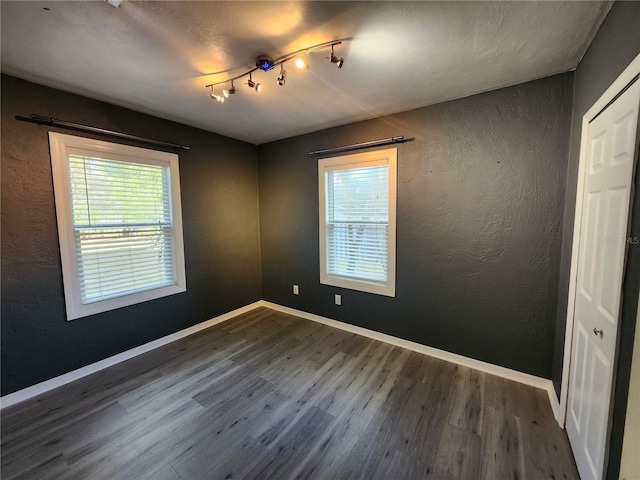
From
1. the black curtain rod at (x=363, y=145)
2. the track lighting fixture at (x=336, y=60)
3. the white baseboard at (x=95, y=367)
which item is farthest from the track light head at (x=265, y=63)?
the white baseboard at (x=95, y=367)

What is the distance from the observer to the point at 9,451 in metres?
1.63

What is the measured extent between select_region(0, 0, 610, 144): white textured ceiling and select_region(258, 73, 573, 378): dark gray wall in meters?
0.27

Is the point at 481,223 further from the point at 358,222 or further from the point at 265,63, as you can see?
the point at 265,63

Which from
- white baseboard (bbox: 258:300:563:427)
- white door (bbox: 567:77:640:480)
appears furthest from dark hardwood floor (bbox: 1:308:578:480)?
white door (bbox: 567:77:640:480)

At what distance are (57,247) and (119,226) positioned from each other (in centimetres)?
48

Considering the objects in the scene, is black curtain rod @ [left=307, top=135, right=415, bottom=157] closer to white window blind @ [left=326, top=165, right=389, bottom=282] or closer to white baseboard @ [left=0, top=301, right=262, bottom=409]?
white window blind @ [left=326, top=165, right=389, bottom=282]

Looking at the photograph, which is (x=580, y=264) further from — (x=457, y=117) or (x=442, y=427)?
(x=457, y=117)

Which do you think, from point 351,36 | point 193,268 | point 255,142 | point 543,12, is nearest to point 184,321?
point 193,268

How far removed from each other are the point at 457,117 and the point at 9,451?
13.6ft

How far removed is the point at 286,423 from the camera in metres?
1.85

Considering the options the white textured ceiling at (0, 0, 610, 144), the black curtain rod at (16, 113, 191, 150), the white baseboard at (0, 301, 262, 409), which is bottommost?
the white baseboard at (0, 301, 262, 409)

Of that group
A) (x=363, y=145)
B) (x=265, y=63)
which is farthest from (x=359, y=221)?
(x=265, y=63)

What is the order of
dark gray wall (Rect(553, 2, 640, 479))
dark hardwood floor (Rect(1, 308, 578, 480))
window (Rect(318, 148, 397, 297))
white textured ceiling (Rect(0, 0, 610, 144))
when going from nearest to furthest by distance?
dark gray wall (Rect(553, 2, 640, 479)), white textured ceiling (Rect(0, 0, 610, 144)), dark hardwood floor (Rect(1, 308, 578, 480)), window (Rect(318, 148, 397, 297))

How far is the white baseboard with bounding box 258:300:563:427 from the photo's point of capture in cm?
211
